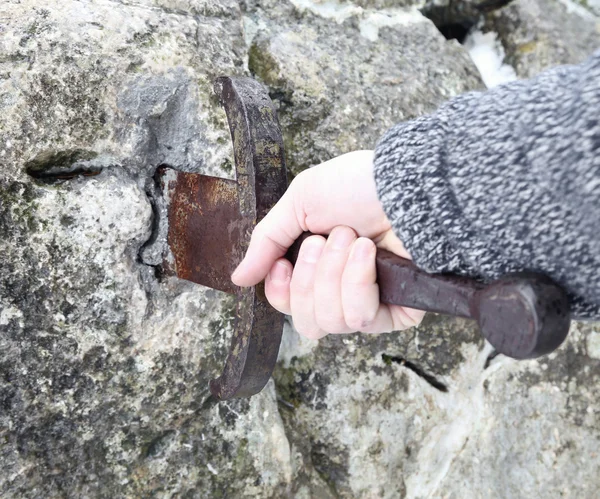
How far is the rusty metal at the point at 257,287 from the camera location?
498 mm

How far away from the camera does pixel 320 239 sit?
735 millimetres

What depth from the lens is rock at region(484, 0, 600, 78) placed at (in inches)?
58.5

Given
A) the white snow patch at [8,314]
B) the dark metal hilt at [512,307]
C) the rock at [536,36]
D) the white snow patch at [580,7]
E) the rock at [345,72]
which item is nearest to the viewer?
the dark metal hilt at [512,307]

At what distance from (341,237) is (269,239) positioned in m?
0.10

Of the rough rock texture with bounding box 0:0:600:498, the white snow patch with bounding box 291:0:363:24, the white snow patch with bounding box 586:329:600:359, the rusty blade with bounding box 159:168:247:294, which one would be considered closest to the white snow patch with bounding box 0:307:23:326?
the rough rock texture with bounding box 0:0:600:498

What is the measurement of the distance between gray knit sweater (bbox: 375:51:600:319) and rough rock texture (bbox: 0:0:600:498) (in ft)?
1.60

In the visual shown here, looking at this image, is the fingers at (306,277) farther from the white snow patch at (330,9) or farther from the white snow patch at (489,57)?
the white snow patch at (489,57)

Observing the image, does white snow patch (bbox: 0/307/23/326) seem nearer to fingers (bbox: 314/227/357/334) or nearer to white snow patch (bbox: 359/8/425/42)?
fingers (bbox: 314/227/357/334)

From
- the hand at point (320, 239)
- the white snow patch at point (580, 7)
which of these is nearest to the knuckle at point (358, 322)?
the hand at point (320, 239)

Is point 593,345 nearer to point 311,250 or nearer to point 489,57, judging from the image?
point 489,57

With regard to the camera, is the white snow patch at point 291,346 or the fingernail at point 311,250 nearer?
the fingernail at point 311,250

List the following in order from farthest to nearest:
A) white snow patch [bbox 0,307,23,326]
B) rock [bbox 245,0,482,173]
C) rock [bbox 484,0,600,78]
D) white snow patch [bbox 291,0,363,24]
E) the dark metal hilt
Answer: rock [bbox 484,0,600,78] < white snow patch [bbox 291,0,363,24] < rock [bbox 245,0,482,173] < white snow patch [bbox 0,307,23,326] < the dark metal hilt

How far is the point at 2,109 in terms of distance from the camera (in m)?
0.86

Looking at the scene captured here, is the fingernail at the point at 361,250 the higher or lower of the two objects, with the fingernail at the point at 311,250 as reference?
higher
